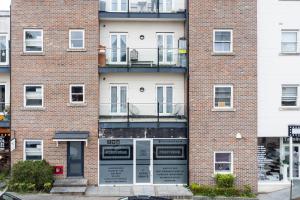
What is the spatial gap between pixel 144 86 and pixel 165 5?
4352 mm

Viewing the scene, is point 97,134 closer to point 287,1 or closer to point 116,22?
point 116,22

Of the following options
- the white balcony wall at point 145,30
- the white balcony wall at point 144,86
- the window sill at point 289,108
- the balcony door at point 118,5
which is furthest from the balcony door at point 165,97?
the window sill at point 289,108

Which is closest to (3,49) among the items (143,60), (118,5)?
(118,5)

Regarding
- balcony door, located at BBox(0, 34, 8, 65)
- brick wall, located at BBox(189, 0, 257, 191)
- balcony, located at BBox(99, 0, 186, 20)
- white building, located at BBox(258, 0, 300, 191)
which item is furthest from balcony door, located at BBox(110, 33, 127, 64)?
white building, located at BBox(258, 0, 300, 191)

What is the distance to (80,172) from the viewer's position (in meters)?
21.9

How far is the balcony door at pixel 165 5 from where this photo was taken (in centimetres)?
2289

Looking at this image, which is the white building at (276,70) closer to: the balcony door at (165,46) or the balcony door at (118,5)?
the balcony door at (165,46)

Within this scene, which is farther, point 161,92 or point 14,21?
point 161,92

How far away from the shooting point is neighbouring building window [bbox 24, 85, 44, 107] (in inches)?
862

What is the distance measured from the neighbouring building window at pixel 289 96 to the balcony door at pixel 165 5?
7.16 meters

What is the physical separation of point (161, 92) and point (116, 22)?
4.33m

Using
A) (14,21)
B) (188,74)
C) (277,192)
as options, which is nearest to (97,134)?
(188,74)

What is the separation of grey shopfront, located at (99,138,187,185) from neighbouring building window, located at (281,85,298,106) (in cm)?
554

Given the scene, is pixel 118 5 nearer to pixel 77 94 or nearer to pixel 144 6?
pixel 144 6
